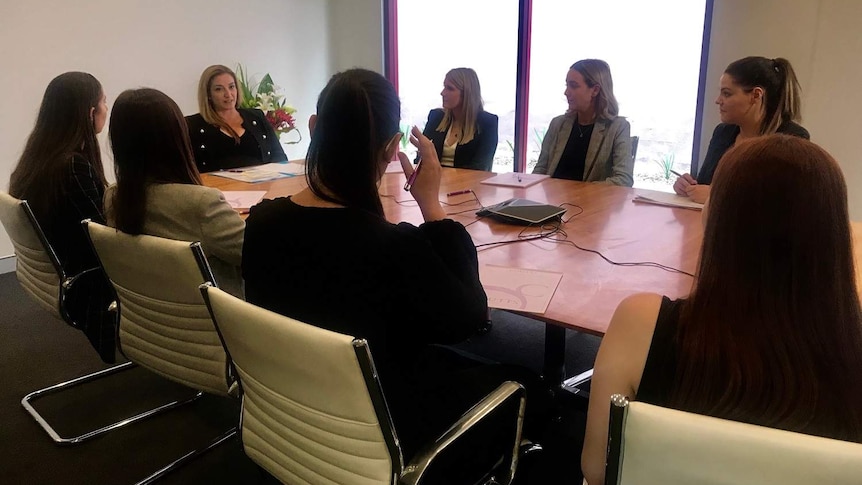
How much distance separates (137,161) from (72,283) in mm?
631

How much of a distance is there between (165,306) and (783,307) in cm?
142

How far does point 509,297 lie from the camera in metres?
1.47

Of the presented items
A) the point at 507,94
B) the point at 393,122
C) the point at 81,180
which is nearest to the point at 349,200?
the point at 393,122

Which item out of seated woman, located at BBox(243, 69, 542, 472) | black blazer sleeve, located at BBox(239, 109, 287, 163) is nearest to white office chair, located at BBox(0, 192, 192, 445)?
seated woman, located at BBox(243, 69, 542, 472)

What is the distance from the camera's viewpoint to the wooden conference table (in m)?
1.48

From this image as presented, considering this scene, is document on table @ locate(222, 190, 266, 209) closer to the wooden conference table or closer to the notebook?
the wooden conference table

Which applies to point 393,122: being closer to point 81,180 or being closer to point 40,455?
point 81,180

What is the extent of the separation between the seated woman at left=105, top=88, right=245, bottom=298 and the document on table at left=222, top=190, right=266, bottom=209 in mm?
564

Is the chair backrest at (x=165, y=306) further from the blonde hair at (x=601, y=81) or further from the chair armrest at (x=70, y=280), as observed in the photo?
the blonde hair at (x=601, y=81)

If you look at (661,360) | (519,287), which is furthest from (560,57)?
(661,360)

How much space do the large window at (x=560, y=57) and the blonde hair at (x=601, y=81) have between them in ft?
3.80

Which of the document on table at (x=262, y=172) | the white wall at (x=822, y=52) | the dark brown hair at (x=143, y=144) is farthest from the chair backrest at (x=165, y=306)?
the white wall at (x=822, y=52)

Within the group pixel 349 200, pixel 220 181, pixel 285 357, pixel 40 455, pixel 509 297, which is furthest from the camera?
pixel 220 181

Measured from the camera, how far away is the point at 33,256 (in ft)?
6.95
